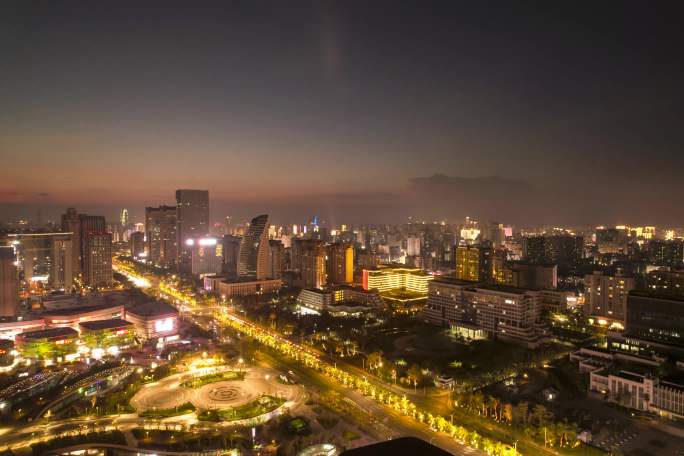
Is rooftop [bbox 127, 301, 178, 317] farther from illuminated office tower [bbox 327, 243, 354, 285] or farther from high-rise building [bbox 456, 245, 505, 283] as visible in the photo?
high-rise building [bbox 456, 245, 505, 283]

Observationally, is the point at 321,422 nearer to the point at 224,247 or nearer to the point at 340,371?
the point at 340,371

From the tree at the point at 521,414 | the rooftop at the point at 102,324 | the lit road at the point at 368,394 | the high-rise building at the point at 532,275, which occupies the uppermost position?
the high-rise building at the point at 532,275

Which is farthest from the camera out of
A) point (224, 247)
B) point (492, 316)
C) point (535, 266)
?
point (224, 247)

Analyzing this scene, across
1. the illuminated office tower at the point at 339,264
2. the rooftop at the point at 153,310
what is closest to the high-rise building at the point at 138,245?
the illuminated office tower at the point at 339,264

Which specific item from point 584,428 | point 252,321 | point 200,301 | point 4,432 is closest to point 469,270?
point 252,321

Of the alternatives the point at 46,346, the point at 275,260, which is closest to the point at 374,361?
the point at 46,346

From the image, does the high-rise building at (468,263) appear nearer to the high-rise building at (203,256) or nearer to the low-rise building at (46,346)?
the high-rise building at (203,256)

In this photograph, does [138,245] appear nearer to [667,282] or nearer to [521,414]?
[667,282]
